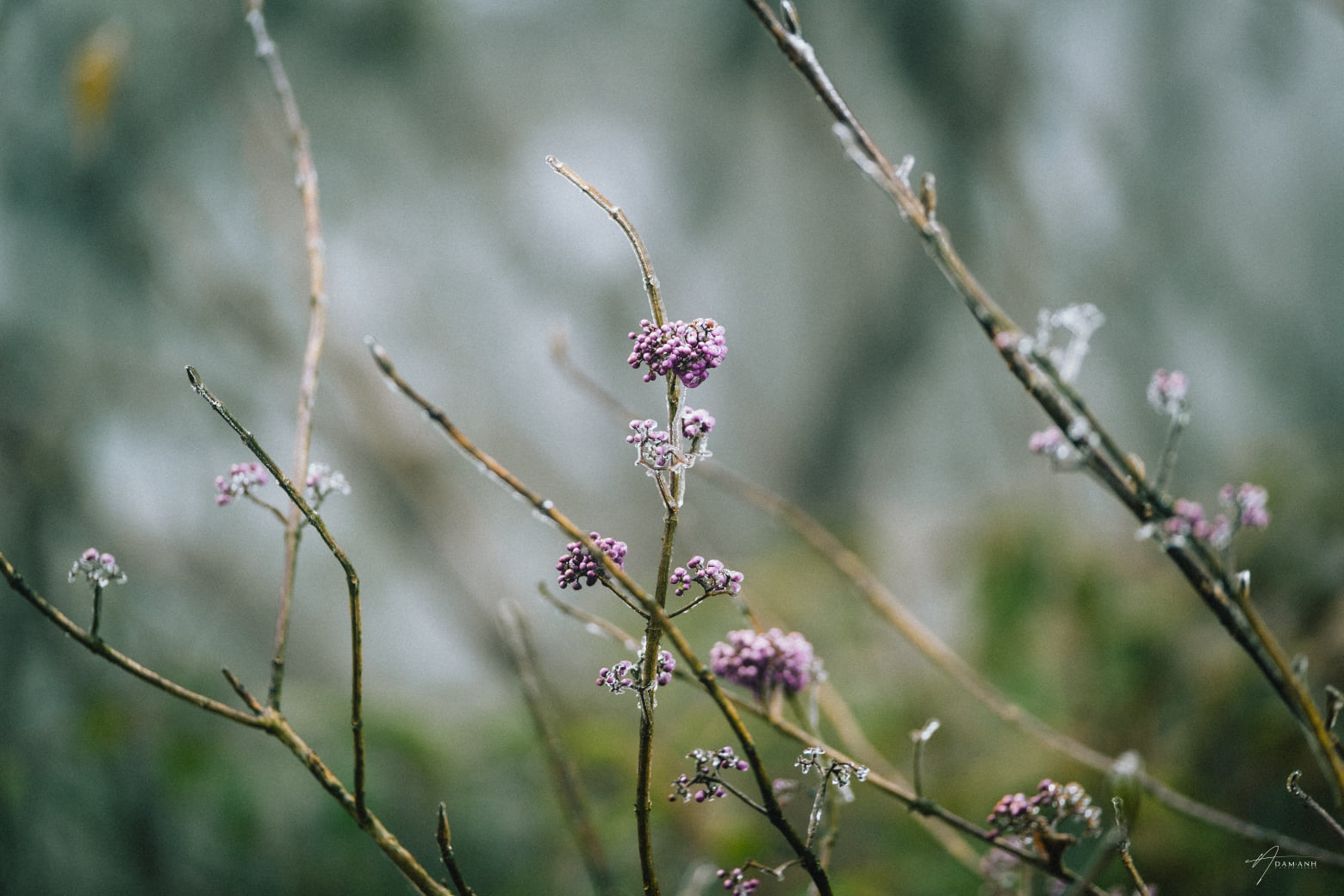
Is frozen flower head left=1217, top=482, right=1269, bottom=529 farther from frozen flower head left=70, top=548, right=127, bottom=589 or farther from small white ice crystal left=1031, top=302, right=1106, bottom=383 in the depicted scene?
frozen flower head left=70, top=548, right=127, bottom=589

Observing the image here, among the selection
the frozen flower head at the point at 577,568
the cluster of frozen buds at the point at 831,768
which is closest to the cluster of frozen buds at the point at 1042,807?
the cluster of frozen buds at the point at 831,768

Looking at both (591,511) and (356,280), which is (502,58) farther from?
(591,511)

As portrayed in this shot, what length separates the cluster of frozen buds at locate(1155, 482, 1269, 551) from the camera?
235mm

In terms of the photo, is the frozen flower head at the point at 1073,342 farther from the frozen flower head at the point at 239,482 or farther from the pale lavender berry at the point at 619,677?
the frozen flower head at the point at 239,482

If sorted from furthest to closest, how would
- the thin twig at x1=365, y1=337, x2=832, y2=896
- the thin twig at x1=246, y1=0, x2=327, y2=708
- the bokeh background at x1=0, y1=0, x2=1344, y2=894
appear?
1. the bokeh background at x1=0, y1=0, x2=1344, y2=894
2. the thin twig at x1=246, y1=0, x2=327, y2=708
3. the thin twig at x1=365, y1=337, x2=832, y2=896

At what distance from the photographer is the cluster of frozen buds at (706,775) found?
0.81ft

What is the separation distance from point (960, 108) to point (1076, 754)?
1.36 m

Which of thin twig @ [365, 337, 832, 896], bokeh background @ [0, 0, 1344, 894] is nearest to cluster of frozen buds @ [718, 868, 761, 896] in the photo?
thin twig @ [365, 337, 832, 896]

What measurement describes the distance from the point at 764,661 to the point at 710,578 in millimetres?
70

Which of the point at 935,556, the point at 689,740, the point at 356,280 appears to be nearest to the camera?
the point at 689,740

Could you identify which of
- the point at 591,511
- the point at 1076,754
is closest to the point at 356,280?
the point at 591,511

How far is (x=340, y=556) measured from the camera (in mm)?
254

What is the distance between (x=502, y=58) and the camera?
152 centimetres

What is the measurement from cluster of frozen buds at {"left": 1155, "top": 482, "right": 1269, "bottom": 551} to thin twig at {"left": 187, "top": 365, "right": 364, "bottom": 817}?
0.81ft
